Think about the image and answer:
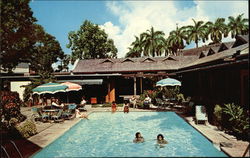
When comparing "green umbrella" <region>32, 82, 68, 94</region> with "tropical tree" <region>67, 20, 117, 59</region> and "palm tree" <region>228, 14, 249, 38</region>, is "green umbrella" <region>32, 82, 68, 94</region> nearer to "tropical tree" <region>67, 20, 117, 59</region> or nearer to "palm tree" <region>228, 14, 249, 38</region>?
"tropical tree" <region>67, 20, 117, 59</region>

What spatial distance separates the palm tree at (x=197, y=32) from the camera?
5747 centimetres

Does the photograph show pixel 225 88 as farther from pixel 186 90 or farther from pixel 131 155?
pixel 186 90

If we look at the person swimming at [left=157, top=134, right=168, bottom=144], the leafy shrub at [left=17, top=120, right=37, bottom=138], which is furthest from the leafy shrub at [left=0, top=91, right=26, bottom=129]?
the person swimming at [left=157, top=134, right=168, bottom=144]

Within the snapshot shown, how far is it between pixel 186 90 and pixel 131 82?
33.8ft

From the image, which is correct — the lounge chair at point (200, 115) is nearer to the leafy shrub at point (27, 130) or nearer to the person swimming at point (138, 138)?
the person swimming at point (138, 138)

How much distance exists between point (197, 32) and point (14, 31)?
152 ft

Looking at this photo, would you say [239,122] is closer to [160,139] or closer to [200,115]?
[200,115]

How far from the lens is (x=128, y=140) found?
11.8m

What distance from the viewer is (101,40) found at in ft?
173

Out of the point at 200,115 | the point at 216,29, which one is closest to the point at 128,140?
the point at 200,115

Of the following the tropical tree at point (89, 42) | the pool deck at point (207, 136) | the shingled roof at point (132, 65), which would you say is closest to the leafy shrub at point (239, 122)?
the pool deck at point (207, 136)

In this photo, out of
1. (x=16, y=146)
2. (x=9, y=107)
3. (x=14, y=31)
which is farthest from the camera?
(x=14, y=31)

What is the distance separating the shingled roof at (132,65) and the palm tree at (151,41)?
80.2 feet

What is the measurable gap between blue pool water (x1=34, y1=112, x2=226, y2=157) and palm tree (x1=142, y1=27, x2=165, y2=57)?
4310 cm
